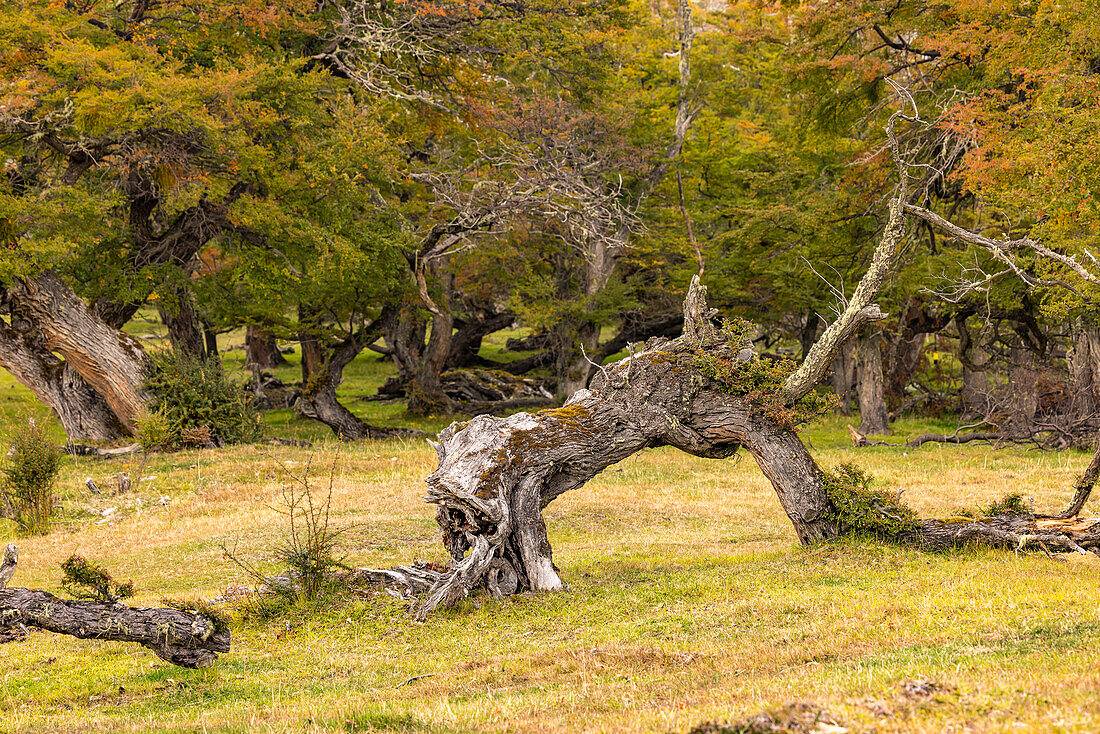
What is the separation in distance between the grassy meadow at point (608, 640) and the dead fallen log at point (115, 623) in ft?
0.95

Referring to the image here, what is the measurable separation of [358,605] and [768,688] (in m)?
5.10

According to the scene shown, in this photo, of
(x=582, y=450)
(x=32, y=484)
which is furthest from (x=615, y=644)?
(x=32, y=484)

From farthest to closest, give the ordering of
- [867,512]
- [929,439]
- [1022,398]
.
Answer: [1022,398], [929,439], [867,512]

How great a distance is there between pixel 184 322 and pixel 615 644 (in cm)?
2042

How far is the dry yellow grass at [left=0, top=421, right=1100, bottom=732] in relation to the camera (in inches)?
192

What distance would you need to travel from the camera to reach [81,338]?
20.6 m

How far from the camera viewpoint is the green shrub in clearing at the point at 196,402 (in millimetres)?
21109

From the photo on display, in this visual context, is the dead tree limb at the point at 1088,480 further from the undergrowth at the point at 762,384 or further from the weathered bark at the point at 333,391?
the weathered bark at the point at 333,391

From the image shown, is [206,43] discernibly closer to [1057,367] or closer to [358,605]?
[358,605]

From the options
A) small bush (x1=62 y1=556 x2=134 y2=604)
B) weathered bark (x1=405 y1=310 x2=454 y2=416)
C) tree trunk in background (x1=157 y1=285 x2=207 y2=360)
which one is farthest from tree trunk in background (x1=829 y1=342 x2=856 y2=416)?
small bush (x1=62 y1=556 x2=134 y2=604)

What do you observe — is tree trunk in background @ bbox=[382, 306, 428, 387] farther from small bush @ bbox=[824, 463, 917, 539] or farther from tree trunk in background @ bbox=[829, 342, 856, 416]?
small bush @ bbox=[824, 463, 917, 539]

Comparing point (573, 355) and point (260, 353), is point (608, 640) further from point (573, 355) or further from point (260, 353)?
point (260, 353)

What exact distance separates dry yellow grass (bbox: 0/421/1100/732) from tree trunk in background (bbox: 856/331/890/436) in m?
10.2

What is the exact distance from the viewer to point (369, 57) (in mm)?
24062
